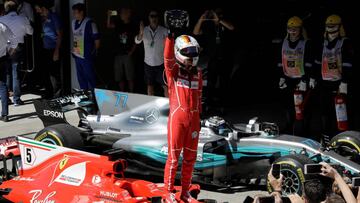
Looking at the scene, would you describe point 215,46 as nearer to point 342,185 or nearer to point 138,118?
point 138,118

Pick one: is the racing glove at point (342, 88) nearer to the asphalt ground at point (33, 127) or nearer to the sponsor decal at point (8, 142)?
the asphalt ground at point (33, 127)

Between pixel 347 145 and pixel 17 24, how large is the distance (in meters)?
6.72

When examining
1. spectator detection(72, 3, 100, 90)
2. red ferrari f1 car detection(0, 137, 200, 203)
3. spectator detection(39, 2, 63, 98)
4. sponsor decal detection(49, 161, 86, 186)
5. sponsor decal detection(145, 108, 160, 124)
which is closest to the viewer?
red ferrari f1 car detection(0, 137, 200, 203)

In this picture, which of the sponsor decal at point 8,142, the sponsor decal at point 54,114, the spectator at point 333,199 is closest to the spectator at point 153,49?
the sponsor decal at point 54,114

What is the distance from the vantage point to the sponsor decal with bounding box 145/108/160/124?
774cm

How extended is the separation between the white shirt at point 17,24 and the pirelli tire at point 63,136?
175 inches

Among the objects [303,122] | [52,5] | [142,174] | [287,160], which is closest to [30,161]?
[142,174]

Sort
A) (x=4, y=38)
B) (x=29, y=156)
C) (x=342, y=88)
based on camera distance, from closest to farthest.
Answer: (x=29, y=156) → (x=342, y=88) → (x=4, y=38)

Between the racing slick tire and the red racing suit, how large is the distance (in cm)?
184

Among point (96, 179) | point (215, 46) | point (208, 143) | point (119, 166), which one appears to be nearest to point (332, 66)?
point (208, 143)

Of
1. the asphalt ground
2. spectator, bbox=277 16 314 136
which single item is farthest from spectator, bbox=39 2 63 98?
spectator, bbox=277 16 314 136

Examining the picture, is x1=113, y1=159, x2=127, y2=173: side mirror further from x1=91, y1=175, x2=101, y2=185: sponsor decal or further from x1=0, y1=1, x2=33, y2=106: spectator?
x1=0, y1=1, x2=33, y2=106: spectator

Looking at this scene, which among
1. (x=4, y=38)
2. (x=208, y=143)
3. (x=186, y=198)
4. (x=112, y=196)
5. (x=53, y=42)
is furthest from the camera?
(x=53, y=42)

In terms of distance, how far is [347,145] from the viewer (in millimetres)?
7547
